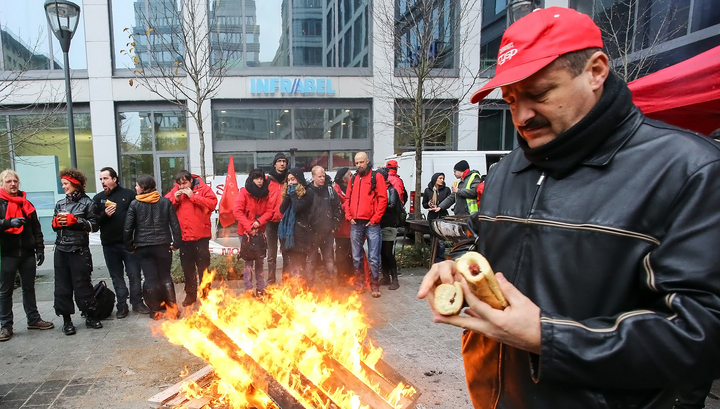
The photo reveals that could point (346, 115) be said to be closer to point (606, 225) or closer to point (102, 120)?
point (102, 120)

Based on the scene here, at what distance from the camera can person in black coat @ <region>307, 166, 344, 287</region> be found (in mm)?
6879

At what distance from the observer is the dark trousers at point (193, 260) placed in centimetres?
643

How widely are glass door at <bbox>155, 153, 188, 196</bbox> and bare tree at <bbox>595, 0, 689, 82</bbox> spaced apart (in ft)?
43.9

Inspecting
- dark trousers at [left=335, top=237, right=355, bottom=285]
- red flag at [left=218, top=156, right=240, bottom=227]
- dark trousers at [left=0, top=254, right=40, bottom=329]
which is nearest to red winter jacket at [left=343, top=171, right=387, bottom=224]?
dark trousers at [left=335, top=237, right=355, bottom=285]

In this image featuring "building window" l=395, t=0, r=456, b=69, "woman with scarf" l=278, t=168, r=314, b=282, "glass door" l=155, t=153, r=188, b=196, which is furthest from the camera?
"glass door" l=155, t=153, r=188, b=196

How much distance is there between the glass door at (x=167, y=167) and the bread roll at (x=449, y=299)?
47.4 ft

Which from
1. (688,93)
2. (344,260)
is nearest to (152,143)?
(344,260)

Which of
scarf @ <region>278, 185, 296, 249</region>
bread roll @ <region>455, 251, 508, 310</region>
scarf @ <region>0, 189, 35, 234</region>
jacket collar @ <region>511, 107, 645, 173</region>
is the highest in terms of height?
jacket collar @ <region>511, 107, 645, 173</region>

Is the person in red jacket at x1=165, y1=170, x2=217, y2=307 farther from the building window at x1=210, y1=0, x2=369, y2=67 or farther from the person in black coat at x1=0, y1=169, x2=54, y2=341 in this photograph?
the building window at x1=210, y1=0, x2=369, y2=67

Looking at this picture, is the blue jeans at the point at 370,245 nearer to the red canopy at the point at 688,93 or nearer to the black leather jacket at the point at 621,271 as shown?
the red canopy at the point at 688,93

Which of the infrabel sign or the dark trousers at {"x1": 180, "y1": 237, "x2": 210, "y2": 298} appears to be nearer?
the dark trousers at {"x1": 180, "y1": 237, "x2": 210, "y2": 298}

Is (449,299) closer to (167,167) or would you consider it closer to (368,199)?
(368,199)

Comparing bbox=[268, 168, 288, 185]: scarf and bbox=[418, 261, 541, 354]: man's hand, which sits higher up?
bbox=[268, 168, 288, 185]: scarf

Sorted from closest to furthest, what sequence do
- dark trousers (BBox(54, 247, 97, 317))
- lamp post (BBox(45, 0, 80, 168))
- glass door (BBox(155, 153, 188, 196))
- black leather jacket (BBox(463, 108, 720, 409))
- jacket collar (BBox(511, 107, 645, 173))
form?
black leather jacket (BBox(463, 108, 720, 409)), jacket collar (BBox(511, 107, 645, 173)), dark trousers (BBox(54, 247, 97, 317)), lamp post (BBox(45, 0, 80, 168)), glass door (BBox(155, 153, 188, 196))
